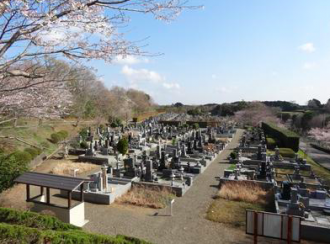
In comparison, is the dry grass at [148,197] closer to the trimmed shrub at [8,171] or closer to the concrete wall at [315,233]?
the trimmed shrub at [8,171]

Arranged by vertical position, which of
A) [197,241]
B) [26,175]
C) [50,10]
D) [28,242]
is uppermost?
[50,10]

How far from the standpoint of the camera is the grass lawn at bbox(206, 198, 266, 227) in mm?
9805

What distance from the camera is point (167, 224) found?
9.50 metres

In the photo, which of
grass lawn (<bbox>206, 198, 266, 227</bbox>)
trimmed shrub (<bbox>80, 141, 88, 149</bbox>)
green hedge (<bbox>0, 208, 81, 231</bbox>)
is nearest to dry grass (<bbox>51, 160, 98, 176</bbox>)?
trimmed shrub (<bbox>80, 141, 88, 149</bbox>)

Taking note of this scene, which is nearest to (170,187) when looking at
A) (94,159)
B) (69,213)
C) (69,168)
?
(69,213)

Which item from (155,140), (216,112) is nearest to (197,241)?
Answer: (155,140)

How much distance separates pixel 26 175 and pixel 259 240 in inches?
336

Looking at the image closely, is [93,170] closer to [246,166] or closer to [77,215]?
[77,215]

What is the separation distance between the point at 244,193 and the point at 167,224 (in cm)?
462

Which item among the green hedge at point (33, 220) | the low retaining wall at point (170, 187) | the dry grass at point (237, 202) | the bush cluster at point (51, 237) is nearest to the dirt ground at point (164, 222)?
the low retaining wall at point (170, 187)

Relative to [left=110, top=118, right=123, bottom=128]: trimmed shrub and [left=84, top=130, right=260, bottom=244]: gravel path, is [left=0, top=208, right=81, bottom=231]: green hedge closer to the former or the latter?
[left=84, top=130, right=260, bottom=244]: gravel path

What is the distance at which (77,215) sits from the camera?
9.51 m

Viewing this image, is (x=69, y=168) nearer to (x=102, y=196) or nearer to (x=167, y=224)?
(x=102, y=196)

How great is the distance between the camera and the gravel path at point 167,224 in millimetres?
8562
